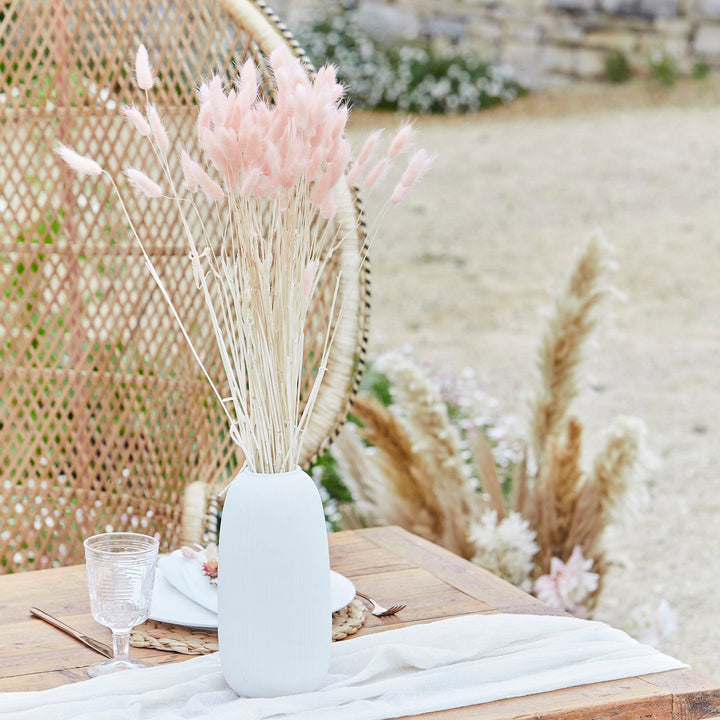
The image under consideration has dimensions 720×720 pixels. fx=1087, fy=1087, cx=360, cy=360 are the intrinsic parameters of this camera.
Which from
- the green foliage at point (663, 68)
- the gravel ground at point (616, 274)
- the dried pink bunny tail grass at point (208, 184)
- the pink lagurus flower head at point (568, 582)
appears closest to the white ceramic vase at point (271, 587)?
the dried pink bunny tail grass at point (208, 184)

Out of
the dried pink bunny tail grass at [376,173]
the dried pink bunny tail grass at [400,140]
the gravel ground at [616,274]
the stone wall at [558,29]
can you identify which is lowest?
the gravel ground at [616,274]

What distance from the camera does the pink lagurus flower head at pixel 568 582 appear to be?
5.90ft

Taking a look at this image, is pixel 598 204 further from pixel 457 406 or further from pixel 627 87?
pixel 457 406

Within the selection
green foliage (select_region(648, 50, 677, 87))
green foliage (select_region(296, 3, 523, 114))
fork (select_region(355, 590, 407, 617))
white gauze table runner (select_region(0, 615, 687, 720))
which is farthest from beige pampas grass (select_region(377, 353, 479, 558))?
green foliage (select_region(648, 50, 677, 87))

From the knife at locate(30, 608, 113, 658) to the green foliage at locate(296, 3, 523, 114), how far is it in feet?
22.2

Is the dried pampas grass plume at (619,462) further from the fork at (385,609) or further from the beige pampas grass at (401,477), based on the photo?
the fork at (385,609)

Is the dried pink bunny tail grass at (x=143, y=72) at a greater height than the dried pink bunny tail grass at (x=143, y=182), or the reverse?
the dried pink bunny tail grass at (x=143, y=72)

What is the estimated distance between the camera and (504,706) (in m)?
1.02

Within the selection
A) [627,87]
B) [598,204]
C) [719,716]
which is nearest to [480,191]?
[598,204]

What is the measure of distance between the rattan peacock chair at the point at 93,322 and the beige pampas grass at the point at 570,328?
40 centimetres

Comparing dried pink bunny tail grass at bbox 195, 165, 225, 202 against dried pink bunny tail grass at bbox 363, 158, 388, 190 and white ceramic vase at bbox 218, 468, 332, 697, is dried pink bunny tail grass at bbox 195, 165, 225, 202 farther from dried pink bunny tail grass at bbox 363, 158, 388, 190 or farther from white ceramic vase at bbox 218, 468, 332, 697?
white ceramic vase at bbox 218, 468, 332, 697

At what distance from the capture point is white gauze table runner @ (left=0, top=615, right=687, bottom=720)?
994 mm

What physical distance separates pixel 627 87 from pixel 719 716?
296 inches

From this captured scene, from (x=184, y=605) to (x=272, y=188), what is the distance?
54cm
